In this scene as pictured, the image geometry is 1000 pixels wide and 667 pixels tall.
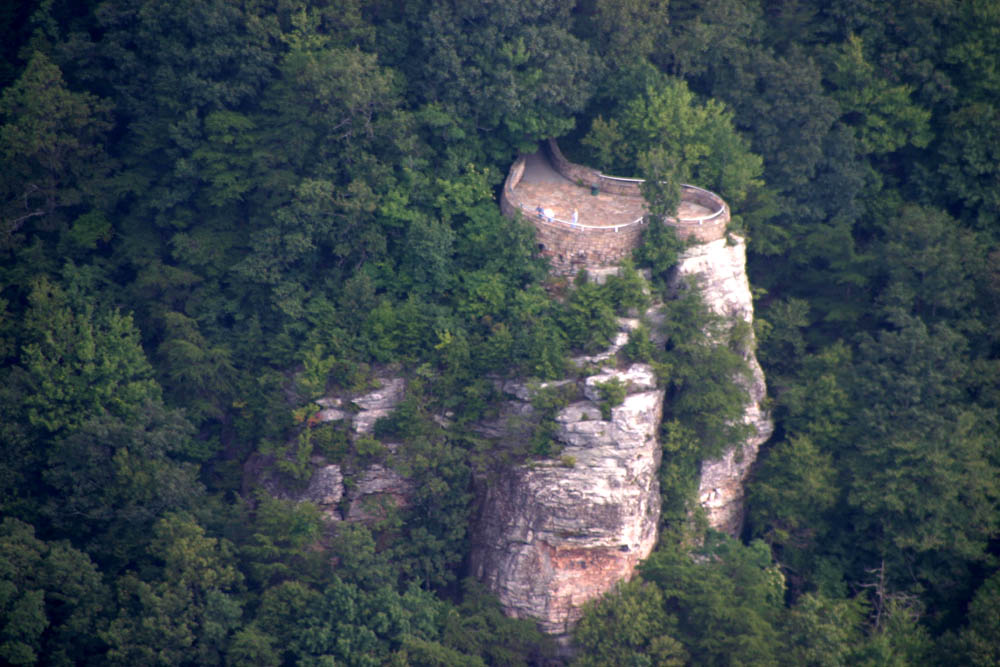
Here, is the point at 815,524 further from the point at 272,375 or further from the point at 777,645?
the point at 272,375

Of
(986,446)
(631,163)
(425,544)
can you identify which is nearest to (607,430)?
(425,544)

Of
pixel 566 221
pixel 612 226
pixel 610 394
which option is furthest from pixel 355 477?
pixel 612 226

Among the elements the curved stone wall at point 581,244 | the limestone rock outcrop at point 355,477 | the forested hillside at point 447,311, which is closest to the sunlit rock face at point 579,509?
the forested hillside at point 447,311

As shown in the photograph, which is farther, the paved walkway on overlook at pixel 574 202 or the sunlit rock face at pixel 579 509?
the paved walkway on overlook at pixel 574 202

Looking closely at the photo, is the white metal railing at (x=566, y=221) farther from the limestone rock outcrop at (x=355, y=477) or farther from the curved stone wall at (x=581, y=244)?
the limestone rock outcrop at (x=355, y=477)

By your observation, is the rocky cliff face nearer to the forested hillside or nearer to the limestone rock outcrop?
the forested hillside

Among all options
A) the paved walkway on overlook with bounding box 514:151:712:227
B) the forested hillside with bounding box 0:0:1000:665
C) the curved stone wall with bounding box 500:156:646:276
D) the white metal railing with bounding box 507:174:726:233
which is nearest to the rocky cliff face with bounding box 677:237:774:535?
the forested hillside with bounding box 0:0:1000:665
